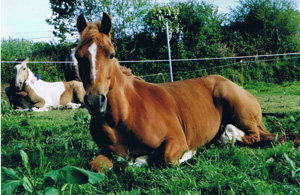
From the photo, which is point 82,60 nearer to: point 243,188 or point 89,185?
point 89,185

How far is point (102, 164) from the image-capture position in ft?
7.32

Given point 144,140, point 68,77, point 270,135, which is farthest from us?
point 68,77

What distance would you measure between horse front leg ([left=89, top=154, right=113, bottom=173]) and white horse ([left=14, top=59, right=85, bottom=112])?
6.30 meters

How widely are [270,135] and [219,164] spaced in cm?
125

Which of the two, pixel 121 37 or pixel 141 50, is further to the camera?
pixel 121 37

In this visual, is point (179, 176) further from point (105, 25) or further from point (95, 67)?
point (105, 25)

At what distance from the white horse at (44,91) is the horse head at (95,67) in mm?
6412

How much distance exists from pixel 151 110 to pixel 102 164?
64cm

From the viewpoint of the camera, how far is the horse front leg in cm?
218

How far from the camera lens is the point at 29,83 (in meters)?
8.26

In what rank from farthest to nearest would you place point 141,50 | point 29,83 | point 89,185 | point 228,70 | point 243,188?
1. point 141,50
2. point 228,70
3. point 29,83
4. point 89,185
5. point 243,188

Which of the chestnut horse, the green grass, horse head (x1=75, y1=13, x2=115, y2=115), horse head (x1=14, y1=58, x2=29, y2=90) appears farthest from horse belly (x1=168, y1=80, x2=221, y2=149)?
horse head (x1=14, y1=58, x2=29, y2=90)

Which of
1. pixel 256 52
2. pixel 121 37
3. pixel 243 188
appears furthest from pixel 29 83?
pixel 256 52

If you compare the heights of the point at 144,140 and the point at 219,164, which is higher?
the point at 144,140
